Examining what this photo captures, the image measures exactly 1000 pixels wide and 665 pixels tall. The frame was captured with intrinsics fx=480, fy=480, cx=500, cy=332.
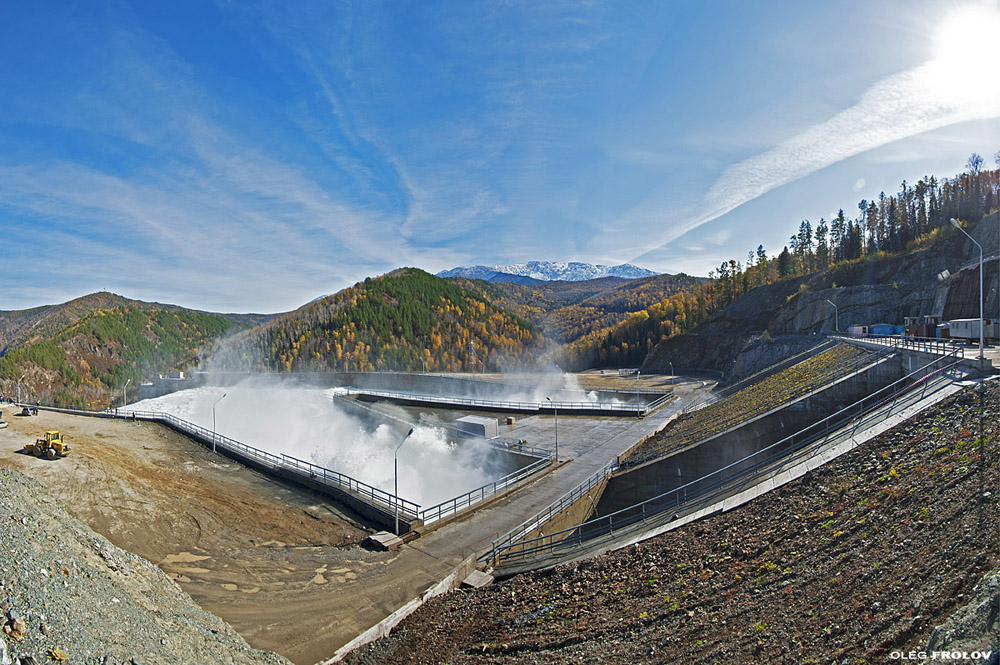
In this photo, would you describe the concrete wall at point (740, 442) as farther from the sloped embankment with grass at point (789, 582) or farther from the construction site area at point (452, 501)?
the sloped embankment with grass at point (789, 582)

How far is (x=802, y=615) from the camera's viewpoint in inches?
347

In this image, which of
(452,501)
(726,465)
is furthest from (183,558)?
(726,465)

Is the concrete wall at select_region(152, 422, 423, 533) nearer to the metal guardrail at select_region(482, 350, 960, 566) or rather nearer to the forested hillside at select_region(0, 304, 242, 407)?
the metal guardrail at select_region(482, 350, 960, 566)

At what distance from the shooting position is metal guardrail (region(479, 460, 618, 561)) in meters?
18.3

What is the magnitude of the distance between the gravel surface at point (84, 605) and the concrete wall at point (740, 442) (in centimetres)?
1723

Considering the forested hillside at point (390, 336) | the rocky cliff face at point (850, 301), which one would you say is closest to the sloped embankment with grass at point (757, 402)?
the rocky cliff face at point (850, 301)

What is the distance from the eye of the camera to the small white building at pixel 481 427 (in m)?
39.6

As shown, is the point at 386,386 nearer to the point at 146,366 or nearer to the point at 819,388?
the point at 819,388

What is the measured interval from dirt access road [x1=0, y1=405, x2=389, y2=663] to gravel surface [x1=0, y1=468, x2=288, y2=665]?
1.52 meters

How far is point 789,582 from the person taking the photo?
10.2 m

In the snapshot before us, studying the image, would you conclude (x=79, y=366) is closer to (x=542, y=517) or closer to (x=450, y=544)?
(x=450, y=544)

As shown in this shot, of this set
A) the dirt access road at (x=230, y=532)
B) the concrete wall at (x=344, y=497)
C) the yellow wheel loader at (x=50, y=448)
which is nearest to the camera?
the dirt access road at (x=230, y=532)

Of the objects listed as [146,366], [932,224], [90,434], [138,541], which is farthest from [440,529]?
[146,366]

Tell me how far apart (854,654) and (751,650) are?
5.79 feet
